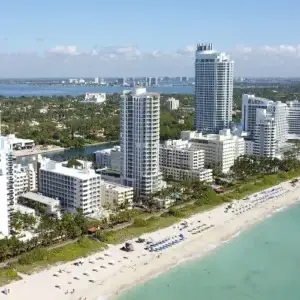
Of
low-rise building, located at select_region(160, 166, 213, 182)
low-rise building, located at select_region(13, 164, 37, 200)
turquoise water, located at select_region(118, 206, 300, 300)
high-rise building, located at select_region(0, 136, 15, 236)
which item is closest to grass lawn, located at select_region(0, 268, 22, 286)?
high-rise building, located at select_region(0, 136, 15, 236)

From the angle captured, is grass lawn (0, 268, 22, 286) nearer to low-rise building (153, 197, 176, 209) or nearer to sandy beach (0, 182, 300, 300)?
sandy beach (0, 182, 300, 300)

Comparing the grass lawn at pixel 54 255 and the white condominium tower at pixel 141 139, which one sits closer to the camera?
the grass lawn at pixel 54 255

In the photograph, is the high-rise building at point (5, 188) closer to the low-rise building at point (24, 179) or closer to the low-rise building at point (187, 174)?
the low-rise building at point (24, 179)

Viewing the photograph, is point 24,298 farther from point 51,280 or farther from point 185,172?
point 185,172

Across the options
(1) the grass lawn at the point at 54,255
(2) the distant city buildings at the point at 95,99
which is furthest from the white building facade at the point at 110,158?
(2) the distant city buildings at the point at 95,99

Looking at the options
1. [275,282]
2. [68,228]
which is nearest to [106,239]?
[68,228]

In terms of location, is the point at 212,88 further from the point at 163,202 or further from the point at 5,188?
the point at 5,188

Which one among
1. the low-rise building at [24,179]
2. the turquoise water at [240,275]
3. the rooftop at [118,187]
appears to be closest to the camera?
the turquoise water at [240,275]
